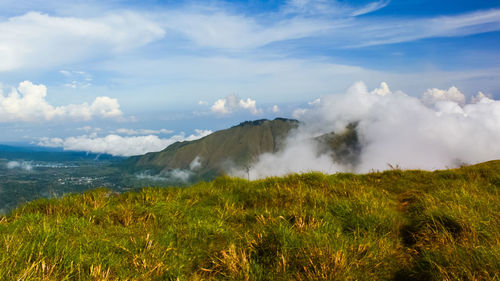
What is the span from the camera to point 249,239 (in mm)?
5305

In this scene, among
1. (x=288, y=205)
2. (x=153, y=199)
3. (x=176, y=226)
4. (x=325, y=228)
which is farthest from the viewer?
(x=153, y=199)

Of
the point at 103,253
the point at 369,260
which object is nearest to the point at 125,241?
the point at 103,253

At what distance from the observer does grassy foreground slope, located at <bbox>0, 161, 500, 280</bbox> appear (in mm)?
3932

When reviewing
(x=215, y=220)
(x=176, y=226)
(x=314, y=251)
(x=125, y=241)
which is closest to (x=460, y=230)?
(x=314, y=251)

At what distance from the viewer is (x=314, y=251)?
169 inches

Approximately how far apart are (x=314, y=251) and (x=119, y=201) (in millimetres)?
6689

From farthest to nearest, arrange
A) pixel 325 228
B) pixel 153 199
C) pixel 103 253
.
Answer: pixel 153 199 → pixel 325 228 → pixel 103 253

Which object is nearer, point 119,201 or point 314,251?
point 314,251

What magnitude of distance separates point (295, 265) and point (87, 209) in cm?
589

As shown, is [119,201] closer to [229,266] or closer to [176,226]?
[176,226]

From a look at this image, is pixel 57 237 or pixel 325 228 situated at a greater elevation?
pixel 57 237

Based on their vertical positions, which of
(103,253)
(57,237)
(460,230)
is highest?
(57,237)

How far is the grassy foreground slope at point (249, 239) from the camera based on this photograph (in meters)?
3.93

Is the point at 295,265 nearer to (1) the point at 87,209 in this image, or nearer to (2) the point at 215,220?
(2) the point at 215,220
